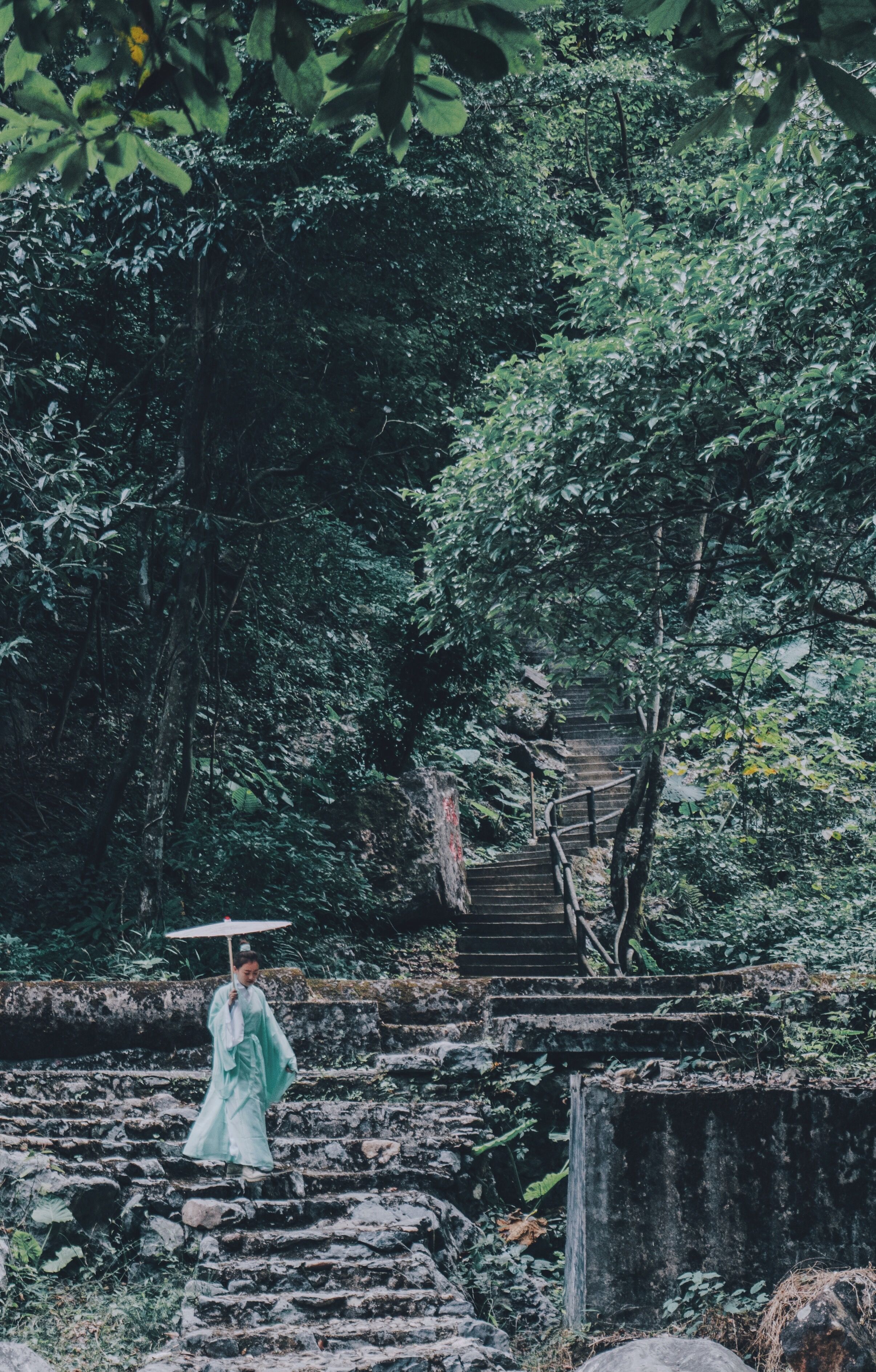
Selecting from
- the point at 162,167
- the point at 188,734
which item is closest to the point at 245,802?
the point at 188,734

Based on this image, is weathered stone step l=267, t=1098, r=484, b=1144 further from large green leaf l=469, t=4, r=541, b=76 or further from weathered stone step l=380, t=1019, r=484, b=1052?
large green leaf l=469, t=4, r=541, b=76

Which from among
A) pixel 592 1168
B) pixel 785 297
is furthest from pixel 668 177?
pixel 592 1168

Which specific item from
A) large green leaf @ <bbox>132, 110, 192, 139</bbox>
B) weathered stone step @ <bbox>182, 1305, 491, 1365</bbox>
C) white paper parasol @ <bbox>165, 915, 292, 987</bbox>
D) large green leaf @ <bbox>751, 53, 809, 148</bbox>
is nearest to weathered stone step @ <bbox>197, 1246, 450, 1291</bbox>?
weathered stone step @ <bbox>182, 1305, 491, 1365</bbox>

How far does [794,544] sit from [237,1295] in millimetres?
5662

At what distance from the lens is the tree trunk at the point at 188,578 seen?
9445mm

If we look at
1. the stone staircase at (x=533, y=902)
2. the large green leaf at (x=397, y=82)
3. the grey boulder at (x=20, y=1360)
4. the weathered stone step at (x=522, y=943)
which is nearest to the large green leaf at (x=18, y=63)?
the large green leaf at (x=397, y=82)

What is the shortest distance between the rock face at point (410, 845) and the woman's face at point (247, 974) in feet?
20.2

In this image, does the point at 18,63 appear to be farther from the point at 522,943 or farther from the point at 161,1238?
the point at 522,943

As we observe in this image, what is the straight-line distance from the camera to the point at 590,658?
9641 mm

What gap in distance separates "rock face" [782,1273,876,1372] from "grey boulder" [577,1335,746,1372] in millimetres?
361

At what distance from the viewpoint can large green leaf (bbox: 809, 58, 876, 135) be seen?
229 cm

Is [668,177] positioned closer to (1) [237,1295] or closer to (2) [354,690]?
(2) [354,690]

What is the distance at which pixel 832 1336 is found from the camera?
424 cm

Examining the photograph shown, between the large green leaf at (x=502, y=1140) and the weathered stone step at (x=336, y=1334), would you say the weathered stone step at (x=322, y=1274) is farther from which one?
the large green leaf at (x=502, y=1140)
